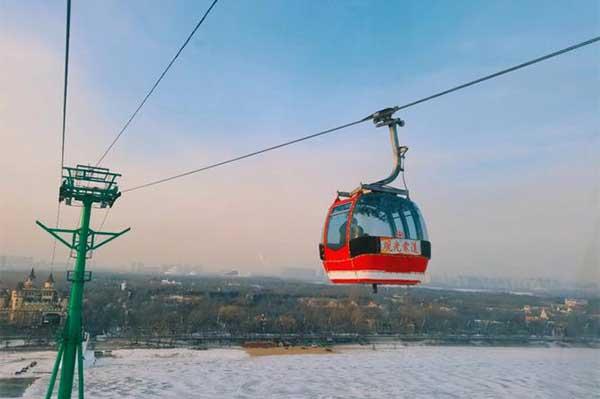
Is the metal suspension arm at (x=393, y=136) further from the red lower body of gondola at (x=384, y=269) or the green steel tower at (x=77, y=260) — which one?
the green steel tower at (x=77, y=260)

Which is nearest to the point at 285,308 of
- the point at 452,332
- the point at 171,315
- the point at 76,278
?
the point at 171,315

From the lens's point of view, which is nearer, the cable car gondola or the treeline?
the cable car gondola

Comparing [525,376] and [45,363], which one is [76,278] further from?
[525,376]

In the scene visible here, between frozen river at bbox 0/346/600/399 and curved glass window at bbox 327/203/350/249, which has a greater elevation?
curved glass window at bbox 327/203/350/249

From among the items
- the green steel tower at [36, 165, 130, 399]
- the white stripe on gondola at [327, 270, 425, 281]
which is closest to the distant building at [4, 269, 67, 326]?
the green steel tower at [36, 165, 130, 399]

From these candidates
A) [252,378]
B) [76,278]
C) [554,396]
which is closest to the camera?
[76,278]

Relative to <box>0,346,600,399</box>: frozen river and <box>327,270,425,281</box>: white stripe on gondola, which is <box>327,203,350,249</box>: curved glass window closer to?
<box>327,270,425,281</box>: white stripe on gondola

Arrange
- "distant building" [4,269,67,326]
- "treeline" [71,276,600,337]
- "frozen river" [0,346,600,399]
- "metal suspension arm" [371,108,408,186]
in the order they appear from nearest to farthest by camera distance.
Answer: "metal suspension arm" [371,108,408,186] < "frozen river" [0,346,600,399] < "distant building" [4,269,67,326] < "treeline" [71,276,600,337]
